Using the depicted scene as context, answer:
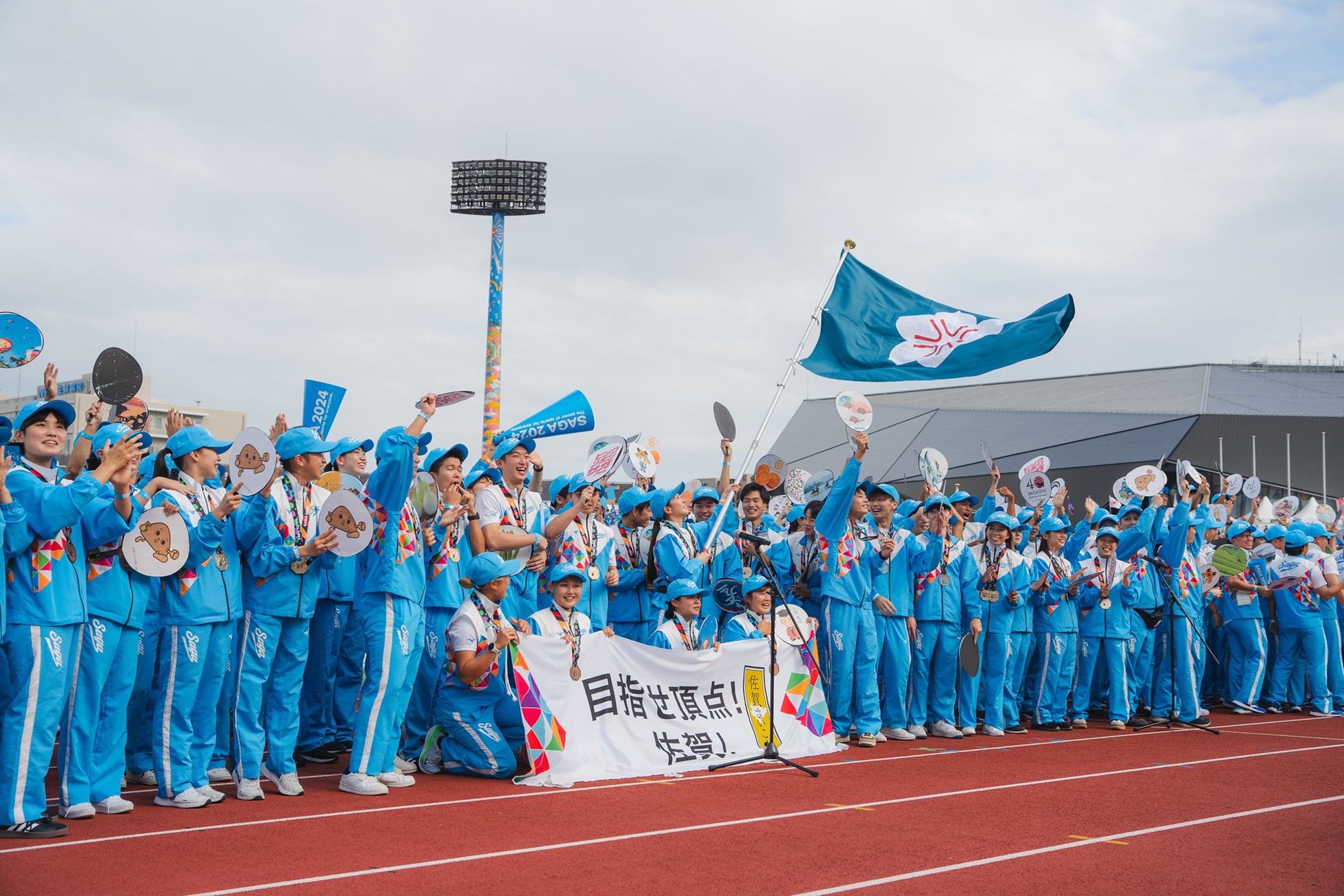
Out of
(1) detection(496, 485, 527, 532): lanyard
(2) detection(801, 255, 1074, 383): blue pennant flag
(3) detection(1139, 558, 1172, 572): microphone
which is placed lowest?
(3) detection(1139, 558, 1172, 572): microphone

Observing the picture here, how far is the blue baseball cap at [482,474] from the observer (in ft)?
27.3

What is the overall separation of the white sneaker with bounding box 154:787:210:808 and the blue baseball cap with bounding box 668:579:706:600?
3.70 meters

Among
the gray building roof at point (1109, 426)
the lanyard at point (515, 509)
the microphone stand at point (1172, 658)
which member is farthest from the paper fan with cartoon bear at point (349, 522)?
the gray building roof at point (1109, 426)

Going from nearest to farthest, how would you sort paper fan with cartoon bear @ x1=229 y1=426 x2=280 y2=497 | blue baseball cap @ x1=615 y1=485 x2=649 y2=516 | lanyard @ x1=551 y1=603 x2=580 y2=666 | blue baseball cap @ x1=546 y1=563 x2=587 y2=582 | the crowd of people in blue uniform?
the crowd of people in blue uniform
paper fan with cartoon bear @ x1=229 y1=426 x2=280 y2=497
lanyard @ x1=551 y1=603 x2=580 y2=666
blue baseball cap @ x1=546 y1=563 x2=587 y2=582
blue baseball cap @ x1=615 y1=485 x2=649 y2=516

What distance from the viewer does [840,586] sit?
30.5ft

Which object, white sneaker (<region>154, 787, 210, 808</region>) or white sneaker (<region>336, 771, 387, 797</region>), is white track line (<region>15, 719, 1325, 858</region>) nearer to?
white sneaker (<region>336, 771, 387, 797</region>)

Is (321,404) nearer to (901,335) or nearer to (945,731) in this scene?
(901,335)

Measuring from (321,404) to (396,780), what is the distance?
3752 mm

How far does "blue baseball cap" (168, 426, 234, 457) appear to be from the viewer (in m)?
6.48

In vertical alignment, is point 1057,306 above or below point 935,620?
above

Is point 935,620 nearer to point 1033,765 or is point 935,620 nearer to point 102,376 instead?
point 1033,765

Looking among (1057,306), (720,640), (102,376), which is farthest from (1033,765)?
(102,376)

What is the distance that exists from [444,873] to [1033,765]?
17.6ft

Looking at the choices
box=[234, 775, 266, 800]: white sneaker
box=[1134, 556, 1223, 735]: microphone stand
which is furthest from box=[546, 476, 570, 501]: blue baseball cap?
box=[1134, 556, 1223, 735]: microphone stand
